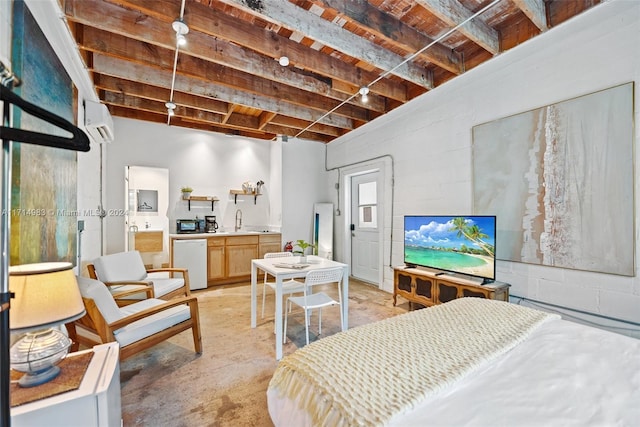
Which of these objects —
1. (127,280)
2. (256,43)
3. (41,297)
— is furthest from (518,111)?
(127,280)

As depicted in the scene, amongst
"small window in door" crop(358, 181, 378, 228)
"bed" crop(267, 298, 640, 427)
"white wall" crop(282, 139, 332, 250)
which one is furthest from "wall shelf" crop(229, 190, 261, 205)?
"bed" crop(267, 298, 640, 427)

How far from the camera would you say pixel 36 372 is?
43.2 inches

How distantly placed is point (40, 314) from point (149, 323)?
1242mm

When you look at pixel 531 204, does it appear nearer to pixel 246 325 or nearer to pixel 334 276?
pixel 334 276

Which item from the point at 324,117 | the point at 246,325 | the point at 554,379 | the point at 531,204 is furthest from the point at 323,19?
the point at 246,325

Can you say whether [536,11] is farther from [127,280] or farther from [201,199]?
[201,199]

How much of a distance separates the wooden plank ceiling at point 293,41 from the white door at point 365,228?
1657 millimetres

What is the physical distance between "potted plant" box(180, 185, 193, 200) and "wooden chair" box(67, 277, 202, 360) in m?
2.91

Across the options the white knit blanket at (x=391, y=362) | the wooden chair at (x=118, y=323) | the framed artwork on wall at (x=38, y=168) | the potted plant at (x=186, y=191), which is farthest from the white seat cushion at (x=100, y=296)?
the potted plant at (x=186, y=191)

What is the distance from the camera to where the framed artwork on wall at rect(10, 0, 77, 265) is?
1.29 meters

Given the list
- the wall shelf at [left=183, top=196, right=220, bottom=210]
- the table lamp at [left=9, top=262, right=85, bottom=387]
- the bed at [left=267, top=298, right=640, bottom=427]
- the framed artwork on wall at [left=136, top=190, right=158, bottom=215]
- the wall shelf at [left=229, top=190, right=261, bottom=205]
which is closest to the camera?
the bed at [left=267, top=298, right=640, bottom=427]

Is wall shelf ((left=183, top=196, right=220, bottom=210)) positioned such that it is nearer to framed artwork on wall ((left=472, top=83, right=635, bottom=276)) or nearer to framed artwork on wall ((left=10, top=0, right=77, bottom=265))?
framed artwork on wall ((left=10, top=0, right=77, bottom=265))

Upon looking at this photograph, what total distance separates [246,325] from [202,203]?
286cm

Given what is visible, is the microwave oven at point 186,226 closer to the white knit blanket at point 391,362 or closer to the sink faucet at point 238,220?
the sink faucet at point 238,220
